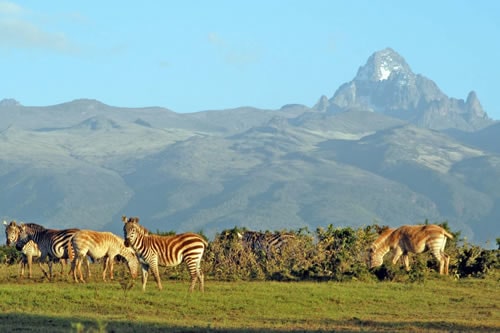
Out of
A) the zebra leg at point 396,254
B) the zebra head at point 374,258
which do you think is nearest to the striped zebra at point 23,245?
the zebra head at point 374,258

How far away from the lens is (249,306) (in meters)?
29.9

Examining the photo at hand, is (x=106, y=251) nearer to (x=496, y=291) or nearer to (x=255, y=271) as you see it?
(x=255, y=271)

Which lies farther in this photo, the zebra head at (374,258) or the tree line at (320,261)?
the zebra head at (374,258)

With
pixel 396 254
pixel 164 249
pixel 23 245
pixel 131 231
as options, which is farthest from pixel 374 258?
pixel 23 245

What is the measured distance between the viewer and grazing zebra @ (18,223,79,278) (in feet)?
115

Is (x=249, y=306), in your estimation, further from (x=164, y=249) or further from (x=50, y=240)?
(x=50, y=240)

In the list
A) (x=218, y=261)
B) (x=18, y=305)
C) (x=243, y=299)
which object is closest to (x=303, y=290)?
(x=243, y=299)

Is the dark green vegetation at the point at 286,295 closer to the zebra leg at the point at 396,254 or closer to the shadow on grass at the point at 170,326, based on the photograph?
the shadow on grass at the point at 170,326

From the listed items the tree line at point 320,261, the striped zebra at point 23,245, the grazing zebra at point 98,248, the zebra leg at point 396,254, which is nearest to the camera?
the grazing zebra at point 98,248

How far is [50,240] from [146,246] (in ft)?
14.8

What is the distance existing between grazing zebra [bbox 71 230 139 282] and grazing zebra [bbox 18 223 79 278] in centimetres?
68

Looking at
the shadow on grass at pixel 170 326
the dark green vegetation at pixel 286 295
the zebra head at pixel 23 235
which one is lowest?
the shadow on grass at pixel 170 326

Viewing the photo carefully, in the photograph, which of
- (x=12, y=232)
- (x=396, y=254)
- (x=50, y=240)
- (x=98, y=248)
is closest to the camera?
(x=98, y=248)

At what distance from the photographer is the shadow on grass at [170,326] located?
972 inches
